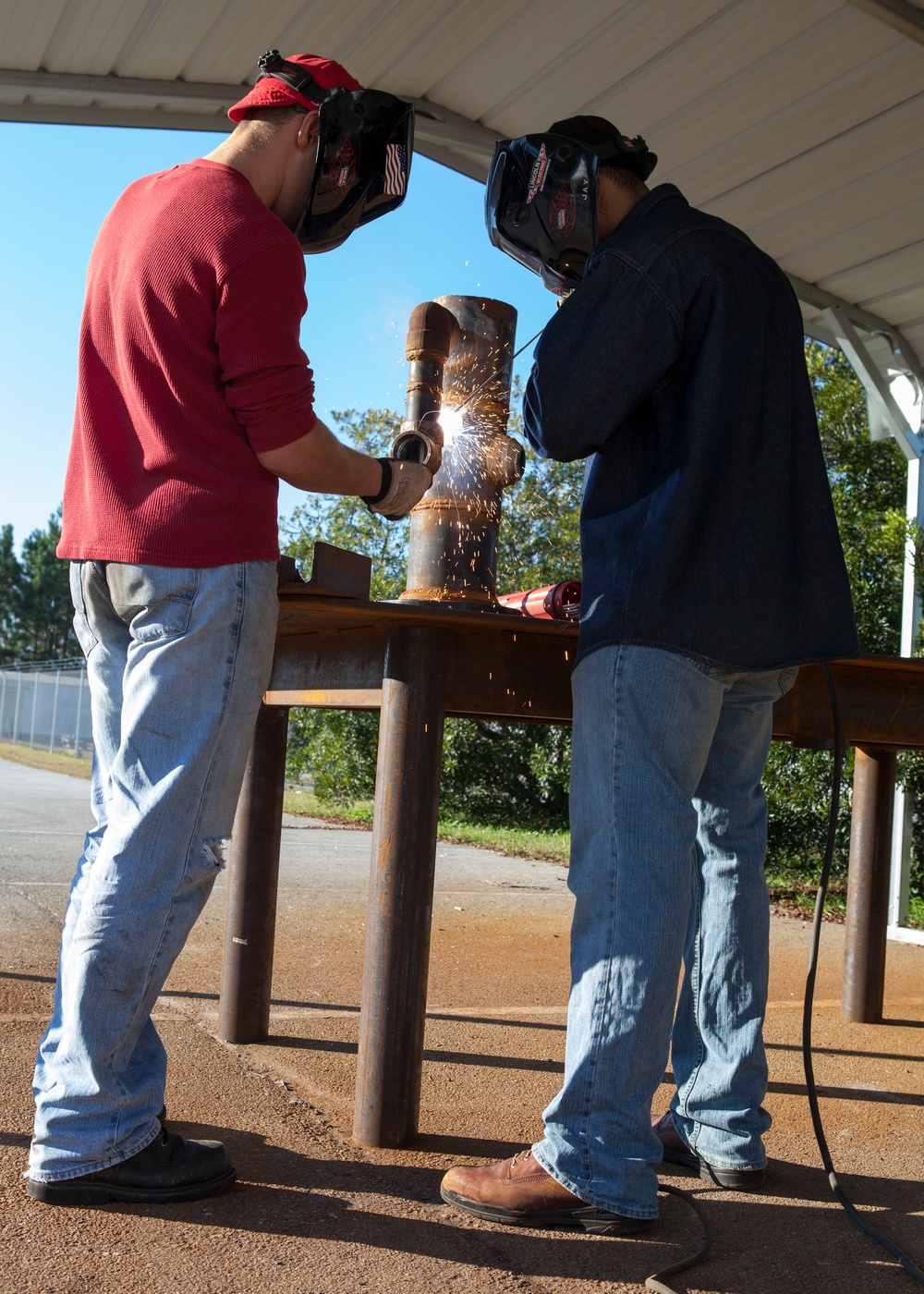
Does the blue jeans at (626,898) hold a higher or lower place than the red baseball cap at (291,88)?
lower

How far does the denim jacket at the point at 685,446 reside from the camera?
2.00 meters

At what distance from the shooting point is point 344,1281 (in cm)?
170

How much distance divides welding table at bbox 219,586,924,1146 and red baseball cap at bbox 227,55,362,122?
2.90 feet

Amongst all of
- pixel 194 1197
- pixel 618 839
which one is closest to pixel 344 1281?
pixel 194 1197

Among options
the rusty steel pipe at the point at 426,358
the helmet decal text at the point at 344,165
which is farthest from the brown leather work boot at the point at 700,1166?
the helmet decal text at the point at 344,165

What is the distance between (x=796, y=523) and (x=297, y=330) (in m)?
0.98

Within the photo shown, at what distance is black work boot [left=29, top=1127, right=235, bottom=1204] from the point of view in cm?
191

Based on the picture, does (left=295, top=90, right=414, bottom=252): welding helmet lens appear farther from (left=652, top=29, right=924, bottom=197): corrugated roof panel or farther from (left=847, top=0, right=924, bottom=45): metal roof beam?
(left=652, top=29, right=924, bottom=197): corrugated roof panel

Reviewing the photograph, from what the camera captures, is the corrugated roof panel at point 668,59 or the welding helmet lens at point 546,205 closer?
the welding helmet lens at point 546,205

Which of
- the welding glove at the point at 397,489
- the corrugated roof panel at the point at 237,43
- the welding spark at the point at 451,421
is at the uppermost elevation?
the corrugated roof panel at the point at 237,43

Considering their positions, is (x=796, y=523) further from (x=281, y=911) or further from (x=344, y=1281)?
(x=281, y=911)

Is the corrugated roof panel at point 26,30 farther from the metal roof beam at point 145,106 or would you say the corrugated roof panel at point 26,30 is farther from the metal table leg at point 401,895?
the metal table leg at point 401,895

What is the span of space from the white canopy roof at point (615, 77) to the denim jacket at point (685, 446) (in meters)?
2.96

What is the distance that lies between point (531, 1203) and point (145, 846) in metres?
0.90
